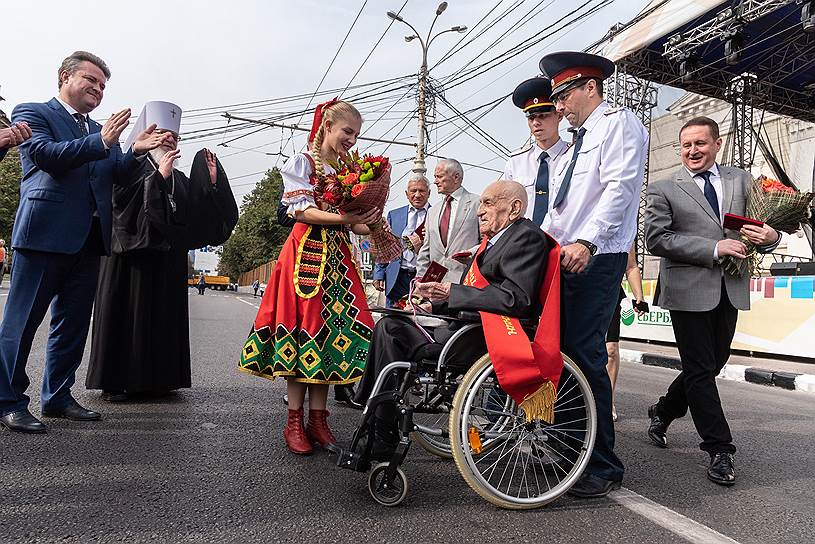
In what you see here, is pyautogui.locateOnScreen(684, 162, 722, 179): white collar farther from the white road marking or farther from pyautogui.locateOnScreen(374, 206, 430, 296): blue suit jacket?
pyautogui.locateOnScreen(374, 206, 430, 296): blue suit jacket

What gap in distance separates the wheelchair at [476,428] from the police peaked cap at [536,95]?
1650mm

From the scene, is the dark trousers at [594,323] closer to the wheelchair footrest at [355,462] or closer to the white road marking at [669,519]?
the white road marking at [669,519]

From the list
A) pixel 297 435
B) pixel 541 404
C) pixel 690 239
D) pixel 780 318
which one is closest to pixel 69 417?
pixel 297 435

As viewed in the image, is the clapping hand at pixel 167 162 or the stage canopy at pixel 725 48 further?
the stage canopy at pixel 725 48

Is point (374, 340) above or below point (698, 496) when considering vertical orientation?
above

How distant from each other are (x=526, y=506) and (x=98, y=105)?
3230 millimetres

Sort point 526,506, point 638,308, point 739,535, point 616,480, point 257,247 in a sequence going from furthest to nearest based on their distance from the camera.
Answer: point 257,247 → point 638,308 → point 616,480 → point 526,506 → point 739,535

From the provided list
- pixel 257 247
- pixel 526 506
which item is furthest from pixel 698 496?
pixel 257 247

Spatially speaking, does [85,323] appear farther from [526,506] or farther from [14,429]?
[526,506]

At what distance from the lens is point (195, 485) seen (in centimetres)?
260

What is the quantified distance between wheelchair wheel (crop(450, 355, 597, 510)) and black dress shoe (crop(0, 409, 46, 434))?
2.31 metres

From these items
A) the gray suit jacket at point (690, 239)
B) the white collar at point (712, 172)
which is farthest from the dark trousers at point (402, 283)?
the white collar at point (712, 172)

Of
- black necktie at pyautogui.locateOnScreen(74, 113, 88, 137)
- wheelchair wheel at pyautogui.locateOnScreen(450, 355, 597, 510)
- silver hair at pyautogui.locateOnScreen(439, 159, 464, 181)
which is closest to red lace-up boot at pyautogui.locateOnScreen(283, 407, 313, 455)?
wheelchair wheel at pyautogui.locateOnScreen(450, 355, 597, 510)

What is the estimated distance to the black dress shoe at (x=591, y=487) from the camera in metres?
2.65
